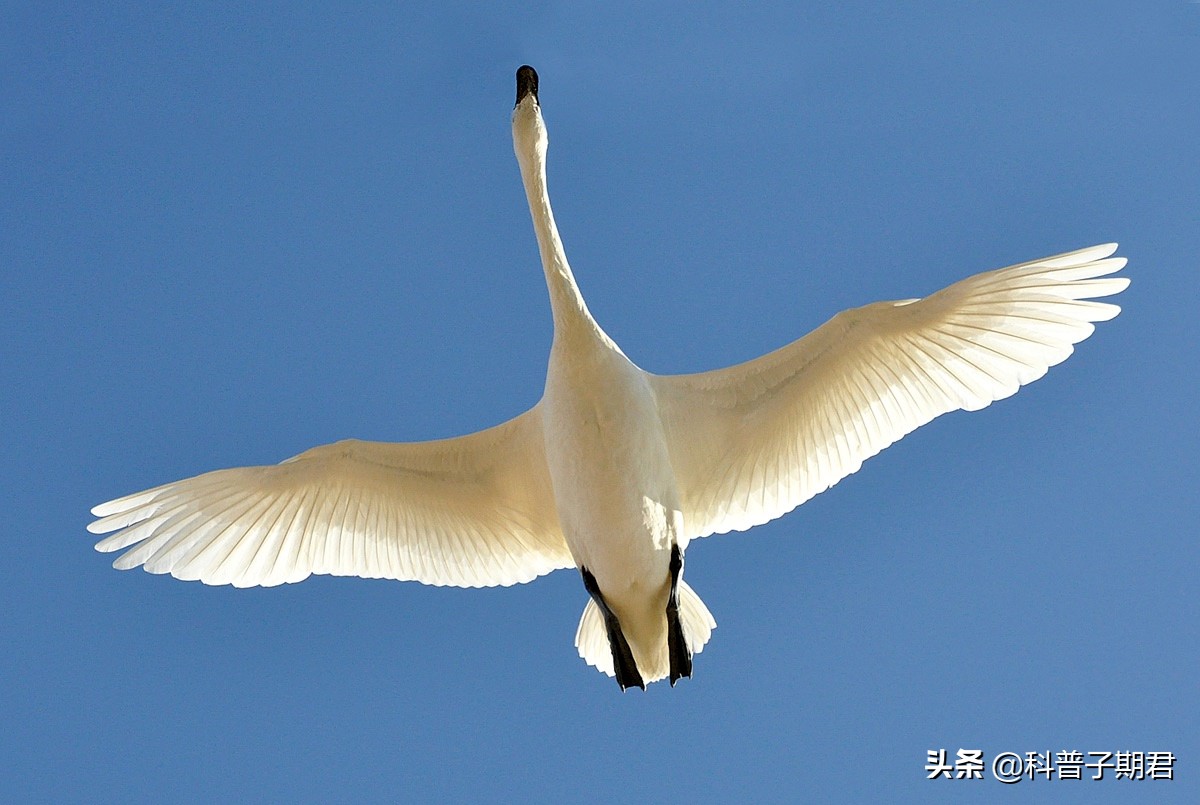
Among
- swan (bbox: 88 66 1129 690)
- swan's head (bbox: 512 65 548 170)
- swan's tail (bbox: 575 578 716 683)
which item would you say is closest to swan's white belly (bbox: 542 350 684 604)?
swan (bbox: 88 66 1129 690)

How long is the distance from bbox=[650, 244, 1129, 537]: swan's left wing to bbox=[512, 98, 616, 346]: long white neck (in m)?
0.99

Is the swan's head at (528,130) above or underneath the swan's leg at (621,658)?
above

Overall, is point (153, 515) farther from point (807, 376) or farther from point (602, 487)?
point (807, 376)

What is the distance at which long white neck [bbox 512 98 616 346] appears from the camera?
10406 mm

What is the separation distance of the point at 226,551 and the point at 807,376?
14.9ft

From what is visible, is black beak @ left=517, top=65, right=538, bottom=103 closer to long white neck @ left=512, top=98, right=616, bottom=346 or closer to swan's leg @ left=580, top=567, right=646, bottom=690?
long white neck @ left=512, top=98, right=616, bottom=346

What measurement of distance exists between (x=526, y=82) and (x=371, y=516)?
3.52 metres

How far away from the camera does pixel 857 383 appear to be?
1121cm

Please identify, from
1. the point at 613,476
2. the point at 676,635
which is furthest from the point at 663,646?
the point at 613,476

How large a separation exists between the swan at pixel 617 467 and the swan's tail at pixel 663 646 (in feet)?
0.05

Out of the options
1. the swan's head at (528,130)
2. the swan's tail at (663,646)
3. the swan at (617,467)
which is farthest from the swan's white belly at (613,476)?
the swan's head at (528,130)

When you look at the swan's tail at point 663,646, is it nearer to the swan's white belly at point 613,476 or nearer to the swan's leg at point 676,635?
the swan's leg at point 676,635

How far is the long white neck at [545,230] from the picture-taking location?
1041cm

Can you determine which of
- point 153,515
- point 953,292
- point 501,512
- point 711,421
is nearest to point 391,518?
point 501,512
